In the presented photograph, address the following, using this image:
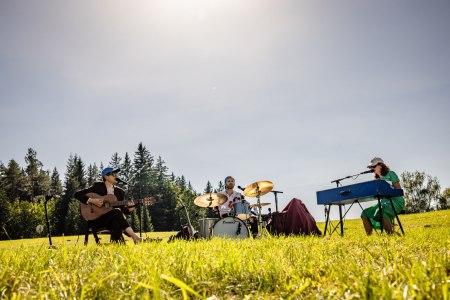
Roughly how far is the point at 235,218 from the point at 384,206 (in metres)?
4.11

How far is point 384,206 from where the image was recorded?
27.5 ft

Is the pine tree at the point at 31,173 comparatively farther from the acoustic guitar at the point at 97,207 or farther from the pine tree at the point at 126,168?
the acoustic guitar at the point at 97,207

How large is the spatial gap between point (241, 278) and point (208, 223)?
729 centimetres

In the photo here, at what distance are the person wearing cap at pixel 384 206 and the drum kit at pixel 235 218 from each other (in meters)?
2.92

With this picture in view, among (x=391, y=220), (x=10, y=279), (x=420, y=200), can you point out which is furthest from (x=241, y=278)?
(x=420, y=200)

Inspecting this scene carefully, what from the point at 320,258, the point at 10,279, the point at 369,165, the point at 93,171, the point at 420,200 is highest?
the point at 93,171

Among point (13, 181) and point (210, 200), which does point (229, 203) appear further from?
point (13, 181)

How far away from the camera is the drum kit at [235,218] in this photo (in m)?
8.84

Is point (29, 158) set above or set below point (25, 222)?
above

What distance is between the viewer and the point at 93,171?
313 ft

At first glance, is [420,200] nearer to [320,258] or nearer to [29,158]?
[320,258]

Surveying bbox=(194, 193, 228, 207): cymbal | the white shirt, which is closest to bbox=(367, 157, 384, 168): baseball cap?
the white shirt

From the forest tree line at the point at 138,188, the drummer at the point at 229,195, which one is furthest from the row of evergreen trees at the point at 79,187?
the drummer at the point at 229,195

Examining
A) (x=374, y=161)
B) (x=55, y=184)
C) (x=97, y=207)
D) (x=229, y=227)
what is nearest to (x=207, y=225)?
(x=229, y=227)
